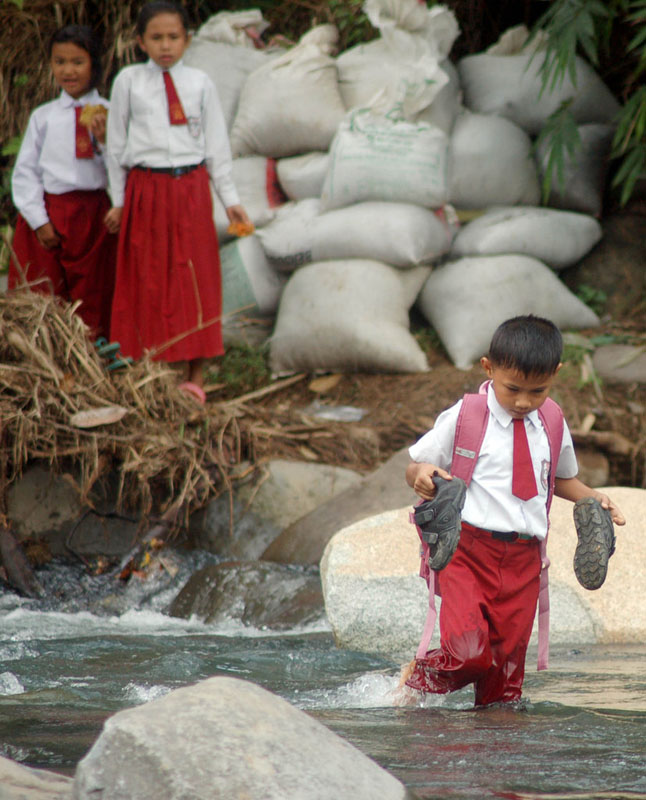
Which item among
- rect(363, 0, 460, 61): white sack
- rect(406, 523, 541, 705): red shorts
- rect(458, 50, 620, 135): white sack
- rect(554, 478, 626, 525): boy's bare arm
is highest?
rect(363, 0, 460, 61): white sack

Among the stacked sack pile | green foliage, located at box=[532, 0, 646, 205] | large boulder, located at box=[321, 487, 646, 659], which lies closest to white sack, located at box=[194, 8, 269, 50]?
the stacked sack pile

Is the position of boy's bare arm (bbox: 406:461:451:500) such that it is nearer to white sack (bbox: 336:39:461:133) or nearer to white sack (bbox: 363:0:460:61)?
white sack (bbox: 336:39:461:133)

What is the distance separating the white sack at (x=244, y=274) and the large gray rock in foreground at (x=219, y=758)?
4.45 metres

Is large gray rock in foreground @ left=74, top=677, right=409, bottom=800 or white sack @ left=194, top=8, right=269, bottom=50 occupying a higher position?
white sack @ left=194, top=8, right=269, bottom=50

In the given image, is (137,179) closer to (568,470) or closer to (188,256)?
(188,256)

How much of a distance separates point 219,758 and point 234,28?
18.8 feet

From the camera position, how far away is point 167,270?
16.9 feet

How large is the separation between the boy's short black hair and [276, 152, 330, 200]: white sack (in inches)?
146

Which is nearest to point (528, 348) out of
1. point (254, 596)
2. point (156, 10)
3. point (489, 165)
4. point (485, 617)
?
point (485, 617)

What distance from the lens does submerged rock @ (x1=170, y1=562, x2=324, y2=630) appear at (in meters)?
3.99

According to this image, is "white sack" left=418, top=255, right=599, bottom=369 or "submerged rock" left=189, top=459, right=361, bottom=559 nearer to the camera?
"submerged rock" left=189, top=459, right=361, bottom=559

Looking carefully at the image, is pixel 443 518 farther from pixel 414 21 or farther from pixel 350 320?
pixel 414 21

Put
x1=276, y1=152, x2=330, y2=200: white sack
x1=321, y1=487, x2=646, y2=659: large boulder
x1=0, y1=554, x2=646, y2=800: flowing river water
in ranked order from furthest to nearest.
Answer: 1. x1=276, y1=152, x2=330, y2=200: white sack
2. x1=321, y1=487, x2=646, y2=659: large boulder
3. x1=0, y1=554, x2=646, y2=800: flowing river water

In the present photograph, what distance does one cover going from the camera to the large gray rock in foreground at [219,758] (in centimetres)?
158
